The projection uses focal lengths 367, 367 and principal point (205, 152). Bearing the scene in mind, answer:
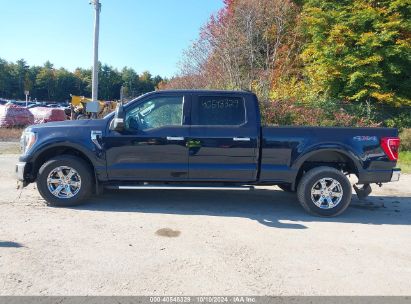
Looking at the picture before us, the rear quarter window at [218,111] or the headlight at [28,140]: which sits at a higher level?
the rear quarter window at [218,111]

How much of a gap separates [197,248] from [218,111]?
2468mm

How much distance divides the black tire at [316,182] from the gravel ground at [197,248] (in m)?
0.18

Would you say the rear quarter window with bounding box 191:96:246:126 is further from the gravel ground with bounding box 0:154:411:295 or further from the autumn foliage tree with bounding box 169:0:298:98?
the autumn foliage tree with bounding box 169:0:298:98

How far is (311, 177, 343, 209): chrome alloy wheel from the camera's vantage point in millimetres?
6004

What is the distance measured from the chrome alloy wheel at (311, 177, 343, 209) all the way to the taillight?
37.9 inches

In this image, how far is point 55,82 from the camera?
9538cm

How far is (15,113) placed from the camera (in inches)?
795

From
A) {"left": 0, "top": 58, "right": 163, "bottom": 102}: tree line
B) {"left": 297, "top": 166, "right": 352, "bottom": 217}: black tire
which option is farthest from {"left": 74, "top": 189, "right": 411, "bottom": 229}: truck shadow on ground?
{"left": 0, "top": 58, "right": 163, "bottom": 102}: tree line

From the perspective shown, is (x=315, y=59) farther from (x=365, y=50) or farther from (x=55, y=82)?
(x=55, y=82)

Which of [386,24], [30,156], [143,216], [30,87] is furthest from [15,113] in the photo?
[30,87]

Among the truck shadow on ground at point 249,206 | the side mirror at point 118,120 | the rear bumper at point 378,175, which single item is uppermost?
the side mirror at point 118,120

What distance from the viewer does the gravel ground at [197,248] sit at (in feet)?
11.7

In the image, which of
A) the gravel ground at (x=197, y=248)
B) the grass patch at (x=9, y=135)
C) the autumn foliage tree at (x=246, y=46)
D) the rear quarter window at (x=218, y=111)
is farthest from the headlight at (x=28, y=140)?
the autumn foliage tree at (x=246, y=46)

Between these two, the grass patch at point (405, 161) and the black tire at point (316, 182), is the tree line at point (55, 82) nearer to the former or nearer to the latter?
the grass patch at point (405, 161)
